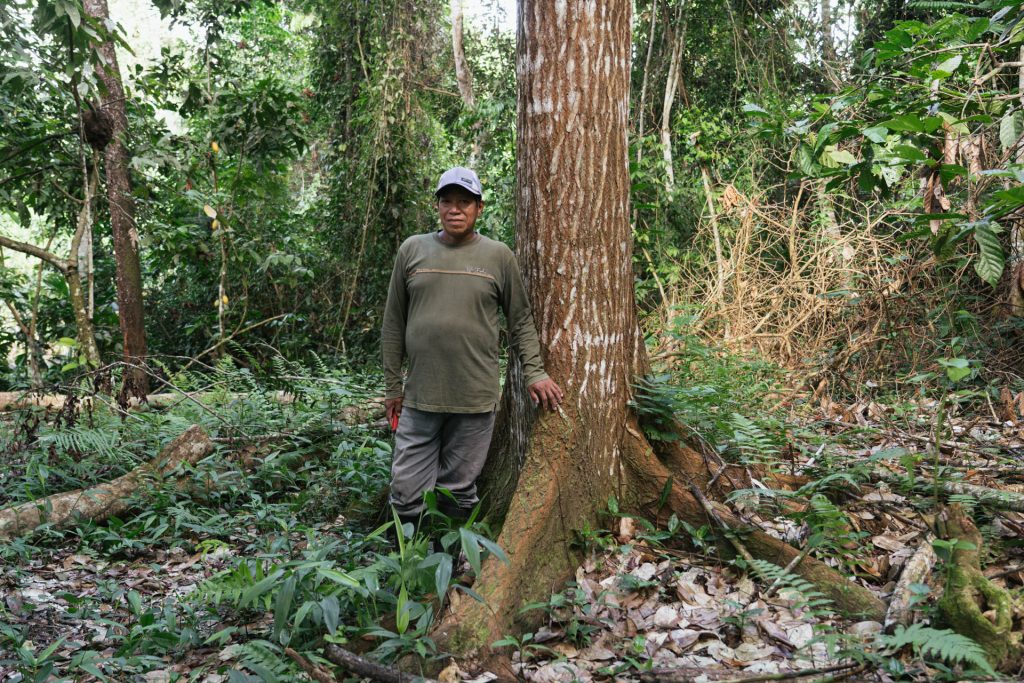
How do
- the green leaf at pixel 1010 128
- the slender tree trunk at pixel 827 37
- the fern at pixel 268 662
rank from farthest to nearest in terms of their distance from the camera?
the slender tree trunk at pixel 827 37 → the green leaf at pixel 1010 128 → the fern at pixel 268 662

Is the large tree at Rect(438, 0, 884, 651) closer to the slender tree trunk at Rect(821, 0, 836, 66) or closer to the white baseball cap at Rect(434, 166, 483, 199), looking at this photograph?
the white baseball cap at Rect(434, 166, 483, 199)

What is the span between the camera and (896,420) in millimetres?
5633

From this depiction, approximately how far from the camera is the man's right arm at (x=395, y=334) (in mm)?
4215

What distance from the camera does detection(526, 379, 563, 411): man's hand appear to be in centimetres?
384

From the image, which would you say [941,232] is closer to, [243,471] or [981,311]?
[981,311]

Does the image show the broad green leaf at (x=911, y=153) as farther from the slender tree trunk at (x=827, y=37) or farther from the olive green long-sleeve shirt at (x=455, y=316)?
the slender tree trunk at (x=827, y=37)

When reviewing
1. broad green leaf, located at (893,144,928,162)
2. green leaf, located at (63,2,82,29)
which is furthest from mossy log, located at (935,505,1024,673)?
green leaf, located at (63,2,82,29)

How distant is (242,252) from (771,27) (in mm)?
8368

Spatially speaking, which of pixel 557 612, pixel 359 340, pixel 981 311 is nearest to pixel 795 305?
pixel 981 311

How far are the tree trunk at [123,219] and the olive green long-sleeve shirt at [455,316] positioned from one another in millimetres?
4962

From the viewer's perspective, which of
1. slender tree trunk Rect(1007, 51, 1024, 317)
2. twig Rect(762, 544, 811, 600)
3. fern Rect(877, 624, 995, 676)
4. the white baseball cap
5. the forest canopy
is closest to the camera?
fern Rect(877, 624, 995, 676)

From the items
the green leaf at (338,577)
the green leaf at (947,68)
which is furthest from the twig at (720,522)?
the green leaf at (947,68)

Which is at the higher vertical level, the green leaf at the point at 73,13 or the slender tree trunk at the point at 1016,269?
the green leaf at the point at 73,13

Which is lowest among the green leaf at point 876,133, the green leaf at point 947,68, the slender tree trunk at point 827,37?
the green leaf at point 876,133
